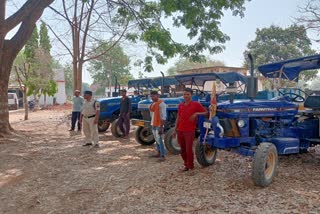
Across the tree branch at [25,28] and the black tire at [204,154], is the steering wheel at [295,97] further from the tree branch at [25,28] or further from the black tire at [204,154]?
the tree branch at [25,28]


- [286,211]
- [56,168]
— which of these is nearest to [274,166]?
→ [286,211]

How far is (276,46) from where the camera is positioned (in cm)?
3759

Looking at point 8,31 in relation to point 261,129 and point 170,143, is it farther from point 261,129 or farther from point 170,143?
point 261,129

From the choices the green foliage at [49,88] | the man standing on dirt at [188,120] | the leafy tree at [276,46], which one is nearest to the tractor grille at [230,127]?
the man standing on dirt at [188,120]

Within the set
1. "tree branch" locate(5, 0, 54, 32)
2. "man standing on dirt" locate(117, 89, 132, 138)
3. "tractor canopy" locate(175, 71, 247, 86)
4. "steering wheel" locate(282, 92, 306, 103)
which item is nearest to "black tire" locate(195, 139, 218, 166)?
"steering wheel" locate(282, 92, 306, 103)

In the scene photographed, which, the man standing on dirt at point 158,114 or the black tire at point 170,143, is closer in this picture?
the man standing on dirt at point 158,114

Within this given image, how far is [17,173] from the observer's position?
7.29 metres

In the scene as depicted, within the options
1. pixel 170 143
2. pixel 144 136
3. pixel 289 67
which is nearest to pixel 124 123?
pixel 144 136

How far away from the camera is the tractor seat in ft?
23.7

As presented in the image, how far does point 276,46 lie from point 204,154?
3321 centimetres

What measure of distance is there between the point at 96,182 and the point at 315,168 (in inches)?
162

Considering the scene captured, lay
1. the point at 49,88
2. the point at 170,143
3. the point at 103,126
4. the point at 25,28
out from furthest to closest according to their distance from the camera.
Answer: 1. the point at 49,88
2. the point at 103,126
3. the point at 25,28
4. the point at 170,143

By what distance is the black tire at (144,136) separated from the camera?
10281 mm

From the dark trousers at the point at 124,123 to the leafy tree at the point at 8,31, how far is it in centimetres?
391
